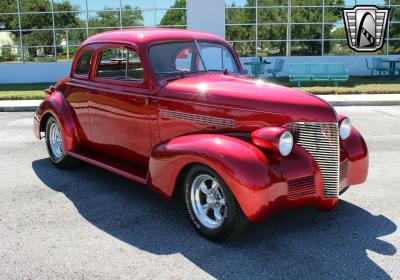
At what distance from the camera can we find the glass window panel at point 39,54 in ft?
73.2

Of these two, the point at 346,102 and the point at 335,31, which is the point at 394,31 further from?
the point at 346,102

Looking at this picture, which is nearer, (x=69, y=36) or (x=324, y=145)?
(x=324, y=145)

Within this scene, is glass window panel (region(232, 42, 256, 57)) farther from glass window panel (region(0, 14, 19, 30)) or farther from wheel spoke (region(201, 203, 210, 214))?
wheel spoke (region(201, 203, 210, 214))

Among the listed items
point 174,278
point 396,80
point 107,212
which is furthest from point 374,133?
point 396,80

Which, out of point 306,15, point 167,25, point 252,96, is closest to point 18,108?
point 167,25

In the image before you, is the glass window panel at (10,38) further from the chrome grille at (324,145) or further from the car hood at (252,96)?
the chrome grille at (324,145)

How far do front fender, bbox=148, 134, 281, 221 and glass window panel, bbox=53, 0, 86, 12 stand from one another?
19467mm

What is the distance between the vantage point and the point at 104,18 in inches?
875

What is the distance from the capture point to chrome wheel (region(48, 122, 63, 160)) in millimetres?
6773

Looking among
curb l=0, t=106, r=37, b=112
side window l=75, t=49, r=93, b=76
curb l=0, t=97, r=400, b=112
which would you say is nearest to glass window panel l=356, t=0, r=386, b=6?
curb l=0, t=97, r=400, b=112

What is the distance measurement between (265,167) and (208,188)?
0.68 metres

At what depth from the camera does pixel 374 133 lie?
9.20 metres

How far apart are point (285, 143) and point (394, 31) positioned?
2068 cm

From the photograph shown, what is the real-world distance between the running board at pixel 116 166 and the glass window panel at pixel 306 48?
58.8 ft
